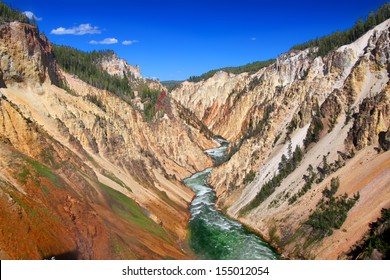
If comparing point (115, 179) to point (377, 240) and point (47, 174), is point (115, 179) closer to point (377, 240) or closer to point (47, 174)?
point (47, 174)

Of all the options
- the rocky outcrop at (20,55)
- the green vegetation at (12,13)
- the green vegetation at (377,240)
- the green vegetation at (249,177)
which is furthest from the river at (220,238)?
the green vegetation at (12,13)

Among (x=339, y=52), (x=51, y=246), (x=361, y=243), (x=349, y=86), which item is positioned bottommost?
(x=361, y=243)

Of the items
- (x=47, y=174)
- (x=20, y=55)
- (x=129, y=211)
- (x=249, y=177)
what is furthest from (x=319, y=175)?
(x=20, y=55)

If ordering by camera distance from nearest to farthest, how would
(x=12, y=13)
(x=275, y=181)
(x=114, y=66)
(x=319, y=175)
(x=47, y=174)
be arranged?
(x=47, y=174) → (x=319, y=175) → (x=275, y=181) → (x=12, y=13) → (x=114, y=66)

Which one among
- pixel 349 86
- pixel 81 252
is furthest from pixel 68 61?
pixel 81 252

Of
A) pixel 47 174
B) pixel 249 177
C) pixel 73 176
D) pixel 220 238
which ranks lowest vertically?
pixel 220 238

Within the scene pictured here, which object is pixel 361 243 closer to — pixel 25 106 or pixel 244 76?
pixel 25 106
